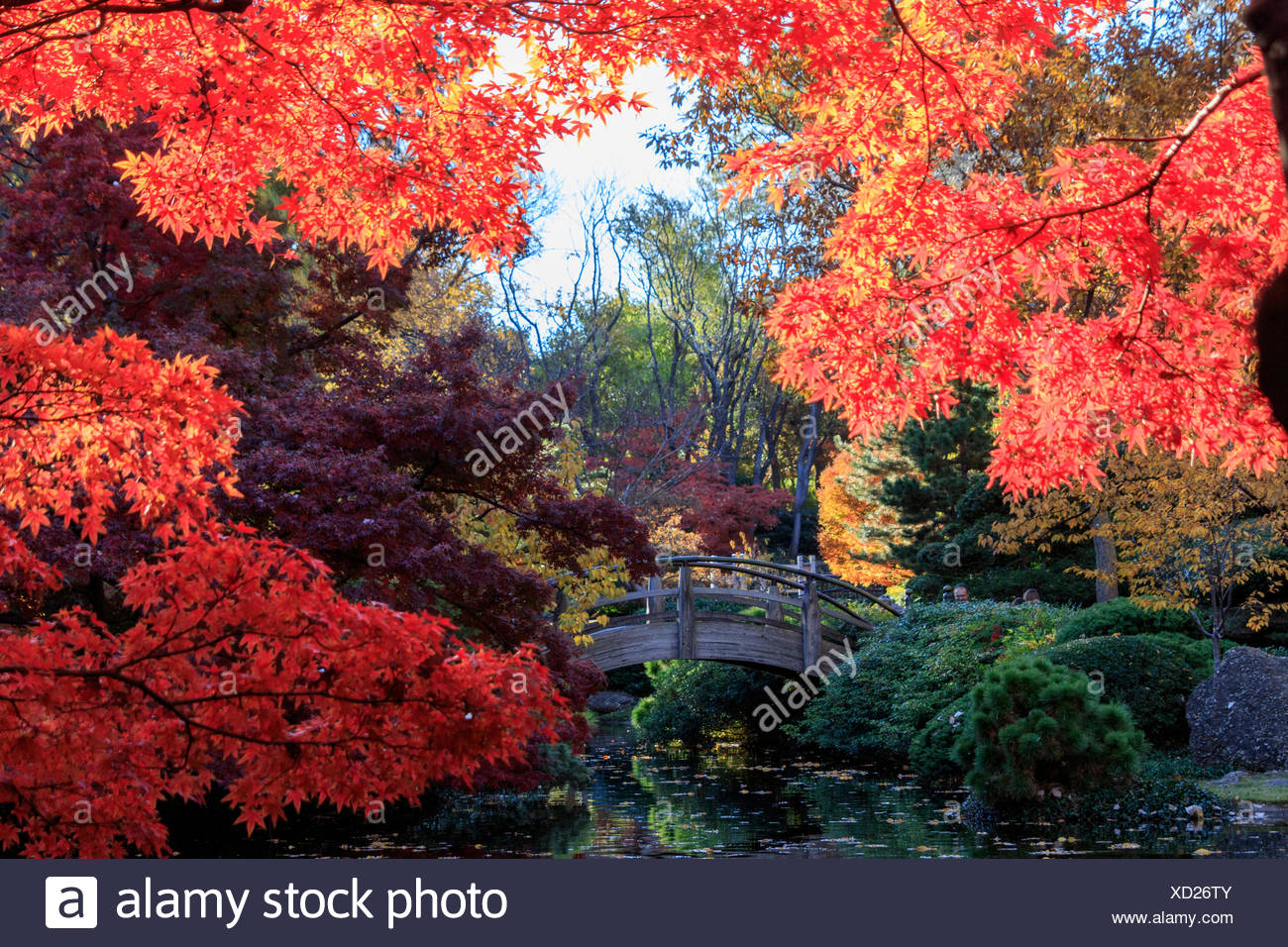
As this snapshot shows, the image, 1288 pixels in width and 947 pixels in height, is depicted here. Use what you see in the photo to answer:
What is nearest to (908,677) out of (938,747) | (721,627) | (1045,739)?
(938,747)

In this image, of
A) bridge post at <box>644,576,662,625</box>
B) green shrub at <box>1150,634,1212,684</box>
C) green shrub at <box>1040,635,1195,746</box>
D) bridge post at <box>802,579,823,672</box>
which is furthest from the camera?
bridge post at <box>802,579,823,672</box>

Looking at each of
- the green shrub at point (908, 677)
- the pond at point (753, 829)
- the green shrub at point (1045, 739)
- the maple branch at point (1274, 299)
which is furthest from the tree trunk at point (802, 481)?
the maple branch at point (1274, 299)

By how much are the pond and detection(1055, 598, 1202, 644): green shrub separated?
270cm

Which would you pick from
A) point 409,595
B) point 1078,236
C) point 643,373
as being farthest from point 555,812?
point 643,373

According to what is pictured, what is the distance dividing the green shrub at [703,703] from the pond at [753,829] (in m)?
4.15

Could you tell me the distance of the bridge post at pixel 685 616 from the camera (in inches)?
624

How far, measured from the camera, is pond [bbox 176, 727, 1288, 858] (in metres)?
9.02

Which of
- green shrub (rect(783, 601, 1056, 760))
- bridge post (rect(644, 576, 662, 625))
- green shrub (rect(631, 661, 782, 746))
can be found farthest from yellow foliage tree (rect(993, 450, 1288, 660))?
green shrub (rect(631, 661, 782, 746))

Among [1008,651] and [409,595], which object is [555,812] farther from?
[1008,651]

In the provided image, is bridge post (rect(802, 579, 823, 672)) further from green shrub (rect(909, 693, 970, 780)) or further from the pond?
green shrub (rect(909, 693, 970, 780))

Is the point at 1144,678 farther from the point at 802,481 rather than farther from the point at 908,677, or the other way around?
the point at 802,481

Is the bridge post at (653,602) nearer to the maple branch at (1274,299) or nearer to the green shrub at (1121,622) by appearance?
the green shrub at (1121,622)

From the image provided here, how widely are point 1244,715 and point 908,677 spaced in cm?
467

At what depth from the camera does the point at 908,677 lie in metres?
15.3
